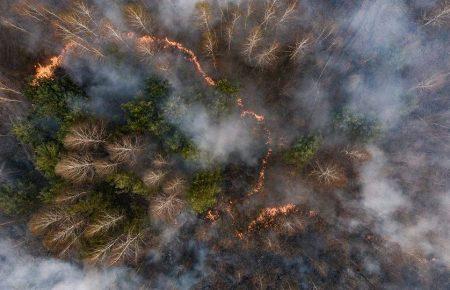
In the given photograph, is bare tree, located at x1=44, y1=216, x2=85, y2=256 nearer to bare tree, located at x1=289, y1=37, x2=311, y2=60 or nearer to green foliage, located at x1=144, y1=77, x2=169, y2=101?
green foliage, located at x1=144, y1=77, x2=169, y2=101

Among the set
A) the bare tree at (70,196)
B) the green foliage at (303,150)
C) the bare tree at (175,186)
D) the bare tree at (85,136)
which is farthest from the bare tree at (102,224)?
the green foliage at (303,150)

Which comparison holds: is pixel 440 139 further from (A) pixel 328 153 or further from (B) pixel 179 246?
(B) pixel 179 246

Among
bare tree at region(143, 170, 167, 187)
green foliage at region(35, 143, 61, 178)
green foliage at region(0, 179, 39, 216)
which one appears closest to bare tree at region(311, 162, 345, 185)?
bare tree at region(143, 170, 167, 187)

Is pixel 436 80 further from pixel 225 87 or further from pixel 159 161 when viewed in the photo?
pixel 159 161

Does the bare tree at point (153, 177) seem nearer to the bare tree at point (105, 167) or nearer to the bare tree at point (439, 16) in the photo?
the bare tree at point (105, 167)

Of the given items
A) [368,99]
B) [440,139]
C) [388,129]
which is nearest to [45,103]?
[368,99]
